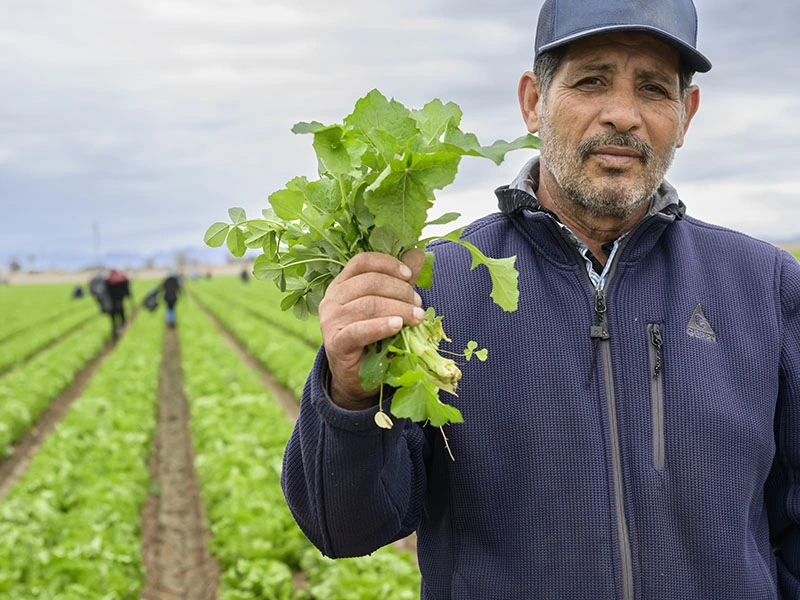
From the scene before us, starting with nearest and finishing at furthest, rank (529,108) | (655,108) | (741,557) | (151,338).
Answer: (741,557) < (655,108) < (529,108) < (151,338)

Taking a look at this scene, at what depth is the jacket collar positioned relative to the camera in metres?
2.07

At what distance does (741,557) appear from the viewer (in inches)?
74.0

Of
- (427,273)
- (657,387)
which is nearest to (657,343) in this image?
(657,387)

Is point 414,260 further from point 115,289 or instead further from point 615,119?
point 115,289

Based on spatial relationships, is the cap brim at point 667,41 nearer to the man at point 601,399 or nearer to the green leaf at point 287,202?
the man at point 601,399

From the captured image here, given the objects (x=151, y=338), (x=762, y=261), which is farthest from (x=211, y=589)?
(x=151, y=338)

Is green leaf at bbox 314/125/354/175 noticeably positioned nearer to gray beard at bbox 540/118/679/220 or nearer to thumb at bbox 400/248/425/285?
thumb at bbox 400/248/425/285

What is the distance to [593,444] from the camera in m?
1.87

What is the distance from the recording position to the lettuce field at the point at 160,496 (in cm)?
519

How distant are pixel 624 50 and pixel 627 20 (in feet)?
0.32

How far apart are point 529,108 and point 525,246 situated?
0.46m

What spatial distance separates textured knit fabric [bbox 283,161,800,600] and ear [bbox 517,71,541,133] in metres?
0.28

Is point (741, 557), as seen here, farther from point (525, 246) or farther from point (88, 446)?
point (88, 446)

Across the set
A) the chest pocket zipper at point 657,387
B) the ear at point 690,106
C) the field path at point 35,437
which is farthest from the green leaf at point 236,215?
the field path at point 35,437
